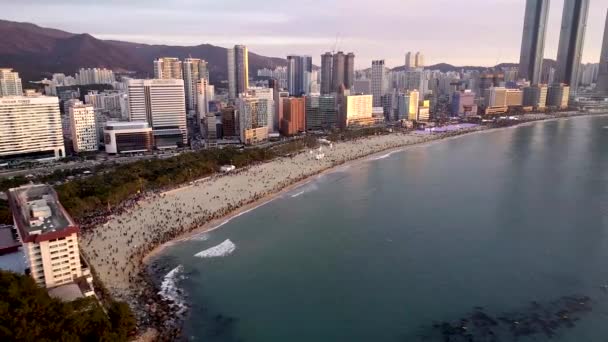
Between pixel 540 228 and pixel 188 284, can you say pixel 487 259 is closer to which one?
pixel 540 228

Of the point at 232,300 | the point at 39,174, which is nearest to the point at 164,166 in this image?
the point at 39,174

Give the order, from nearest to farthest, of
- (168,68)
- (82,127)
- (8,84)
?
(82,127)
(8,84)
(168,68)

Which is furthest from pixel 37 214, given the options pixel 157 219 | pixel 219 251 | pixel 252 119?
pixel 252 119

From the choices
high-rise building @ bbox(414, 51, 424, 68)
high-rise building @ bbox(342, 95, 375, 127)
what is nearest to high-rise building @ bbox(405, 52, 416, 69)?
high-rise building @ bbox(414, 51, 424, 68)

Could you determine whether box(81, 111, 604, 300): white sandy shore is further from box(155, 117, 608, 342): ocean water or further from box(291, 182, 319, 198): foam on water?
box(155, 117, 608, 342): ocean water

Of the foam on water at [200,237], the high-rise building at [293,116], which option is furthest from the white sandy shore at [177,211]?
the high-rise building at [293,116]

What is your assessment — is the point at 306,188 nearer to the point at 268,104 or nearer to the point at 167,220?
the point at 167,220
